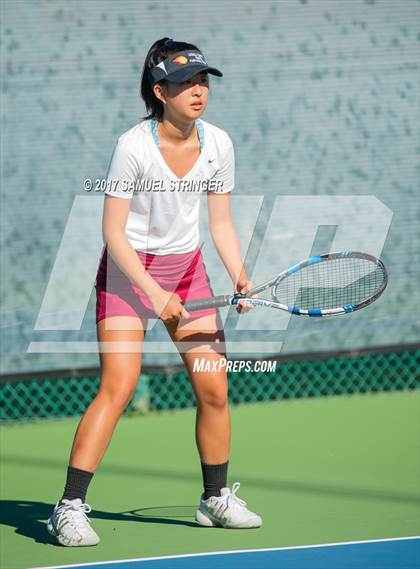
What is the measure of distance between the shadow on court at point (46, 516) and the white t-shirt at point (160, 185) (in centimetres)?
106

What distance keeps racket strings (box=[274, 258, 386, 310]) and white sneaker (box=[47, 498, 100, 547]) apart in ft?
4.31

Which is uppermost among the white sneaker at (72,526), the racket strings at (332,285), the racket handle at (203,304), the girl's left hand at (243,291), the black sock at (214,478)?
the racket strings at (332,285)

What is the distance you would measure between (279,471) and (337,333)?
5.63ft

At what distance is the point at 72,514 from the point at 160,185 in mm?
1196

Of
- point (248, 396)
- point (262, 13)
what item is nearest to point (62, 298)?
point (248, 396)

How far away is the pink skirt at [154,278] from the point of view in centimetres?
Answer: 476

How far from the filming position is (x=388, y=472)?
589cm

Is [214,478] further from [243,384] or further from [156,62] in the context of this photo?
[243,384]

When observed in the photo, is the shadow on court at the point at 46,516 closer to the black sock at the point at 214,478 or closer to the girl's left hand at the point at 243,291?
the black sock at the point at 214,478

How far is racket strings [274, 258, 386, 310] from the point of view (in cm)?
556

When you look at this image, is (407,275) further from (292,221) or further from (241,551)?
(241,551)

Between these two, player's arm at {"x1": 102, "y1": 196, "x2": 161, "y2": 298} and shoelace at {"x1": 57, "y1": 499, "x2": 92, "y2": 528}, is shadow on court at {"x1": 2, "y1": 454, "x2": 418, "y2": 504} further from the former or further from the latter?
player's arm at {"x1": 102, "y1": 196, "x2": 161, "y2": 298}

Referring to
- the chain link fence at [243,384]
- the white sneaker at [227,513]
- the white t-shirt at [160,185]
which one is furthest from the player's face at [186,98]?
the chain link fence at [243,384]

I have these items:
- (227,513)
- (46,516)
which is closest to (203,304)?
(227,513)
